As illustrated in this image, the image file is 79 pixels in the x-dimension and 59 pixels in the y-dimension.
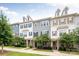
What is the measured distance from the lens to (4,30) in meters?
3.46

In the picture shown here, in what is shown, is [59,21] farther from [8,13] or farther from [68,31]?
[8,13]

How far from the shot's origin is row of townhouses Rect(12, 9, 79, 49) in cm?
339

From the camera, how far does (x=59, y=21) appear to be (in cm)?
342

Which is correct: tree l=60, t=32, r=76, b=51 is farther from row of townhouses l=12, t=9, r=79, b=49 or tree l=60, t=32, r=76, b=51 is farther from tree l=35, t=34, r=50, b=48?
→ tree l=35, t=34, r=50, b=48

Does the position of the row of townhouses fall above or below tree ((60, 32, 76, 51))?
above

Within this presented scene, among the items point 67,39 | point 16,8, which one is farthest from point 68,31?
point 16,8

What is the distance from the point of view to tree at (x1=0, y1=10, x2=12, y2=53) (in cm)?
343

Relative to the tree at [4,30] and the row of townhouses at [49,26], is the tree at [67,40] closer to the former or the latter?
the row of townhouses at [49,26]

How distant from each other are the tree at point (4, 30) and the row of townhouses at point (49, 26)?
0.08 m

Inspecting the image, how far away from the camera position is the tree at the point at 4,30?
11.3ft

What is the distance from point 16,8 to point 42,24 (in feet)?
1.43

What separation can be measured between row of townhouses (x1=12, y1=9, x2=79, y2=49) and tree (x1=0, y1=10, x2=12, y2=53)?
8 cm

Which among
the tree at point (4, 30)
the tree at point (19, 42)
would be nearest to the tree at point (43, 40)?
the tree at point (19, 42)

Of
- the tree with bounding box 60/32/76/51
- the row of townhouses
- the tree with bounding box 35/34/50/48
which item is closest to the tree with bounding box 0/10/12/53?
the row of townhouses
